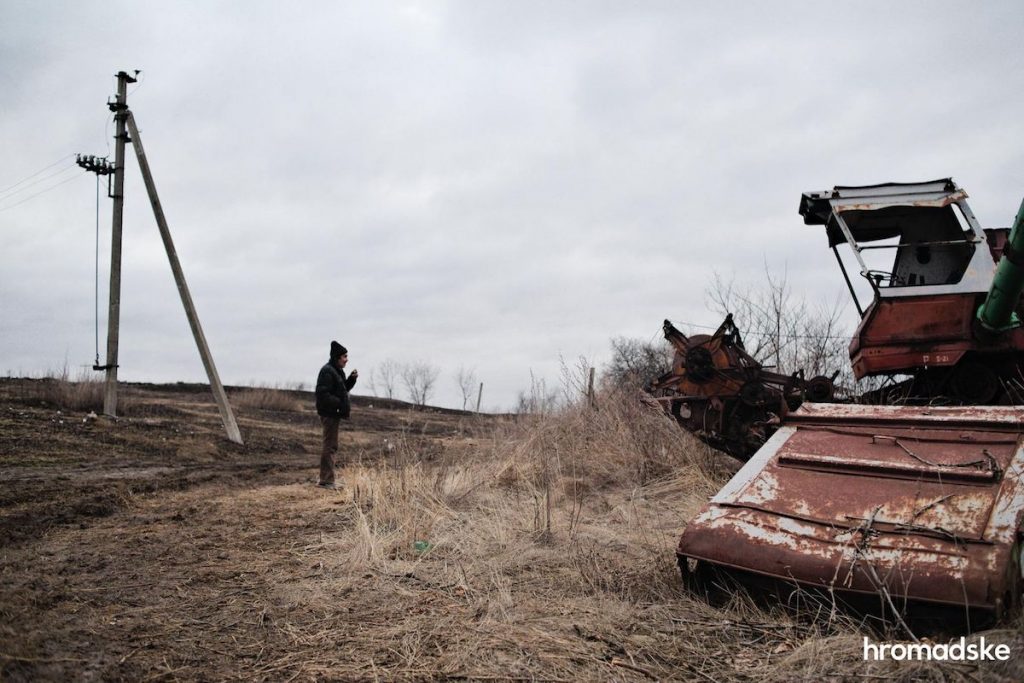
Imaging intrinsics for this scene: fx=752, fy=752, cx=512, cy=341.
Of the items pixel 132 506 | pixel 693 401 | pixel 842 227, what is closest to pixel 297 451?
pixel 132 506

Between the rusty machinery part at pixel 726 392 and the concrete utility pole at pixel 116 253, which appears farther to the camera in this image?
the concrete utility pole at pixel 116 253

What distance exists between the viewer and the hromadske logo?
9.76 feet

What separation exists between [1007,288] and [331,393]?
758cm

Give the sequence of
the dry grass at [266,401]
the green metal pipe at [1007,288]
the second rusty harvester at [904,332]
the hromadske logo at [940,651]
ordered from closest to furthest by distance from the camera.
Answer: the hromadske logo at [940,651], the green metal pipe at [1007,288], the second rusty harvester at [904,332], the dry grass at [266,401]

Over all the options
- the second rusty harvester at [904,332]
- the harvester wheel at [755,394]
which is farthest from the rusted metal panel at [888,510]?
the harvester wheel at [755,394]

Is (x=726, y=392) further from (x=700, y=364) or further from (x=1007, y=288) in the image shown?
(x=1007, y=288)

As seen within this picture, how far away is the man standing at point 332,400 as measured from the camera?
9.68 metres

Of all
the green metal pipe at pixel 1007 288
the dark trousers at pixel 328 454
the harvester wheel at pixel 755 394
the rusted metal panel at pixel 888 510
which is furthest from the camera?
the dark trousers at pixel 328 454

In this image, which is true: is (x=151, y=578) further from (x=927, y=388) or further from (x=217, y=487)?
(x=927, y=388)

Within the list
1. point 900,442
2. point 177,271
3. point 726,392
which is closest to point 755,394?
point 726,392

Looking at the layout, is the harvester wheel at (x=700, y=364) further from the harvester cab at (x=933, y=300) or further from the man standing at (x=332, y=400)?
the man standing at (x=332, y=400)

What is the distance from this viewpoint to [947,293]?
6.15m

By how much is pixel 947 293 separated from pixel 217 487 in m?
8.19

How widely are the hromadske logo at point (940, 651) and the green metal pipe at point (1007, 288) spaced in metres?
3.00
